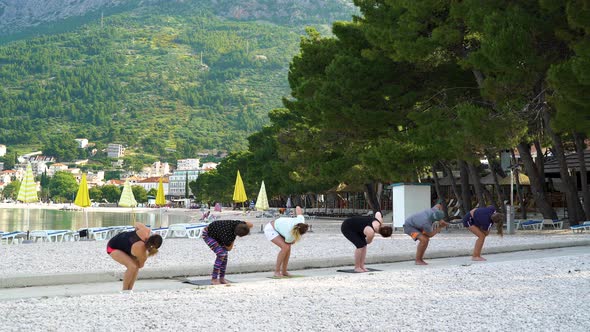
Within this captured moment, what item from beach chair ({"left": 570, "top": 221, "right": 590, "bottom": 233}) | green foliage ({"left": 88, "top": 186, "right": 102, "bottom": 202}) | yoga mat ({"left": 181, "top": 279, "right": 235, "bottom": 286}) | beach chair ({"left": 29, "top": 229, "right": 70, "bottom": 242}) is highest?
green foliage ({"left": 88, "top": 186, "right": 102, "bottom": 202})

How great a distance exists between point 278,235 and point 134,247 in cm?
252

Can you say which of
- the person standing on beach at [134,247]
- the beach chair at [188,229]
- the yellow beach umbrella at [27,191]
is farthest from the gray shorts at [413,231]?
the yellow beach umbrella at [27,191]

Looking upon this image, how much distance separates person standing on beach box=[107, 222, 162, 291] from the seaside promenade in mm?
357

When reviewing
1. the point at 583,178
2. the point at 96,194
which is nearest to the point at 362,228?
the point at 583,178

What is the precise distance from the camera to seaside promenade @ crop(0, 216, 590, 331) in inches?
237

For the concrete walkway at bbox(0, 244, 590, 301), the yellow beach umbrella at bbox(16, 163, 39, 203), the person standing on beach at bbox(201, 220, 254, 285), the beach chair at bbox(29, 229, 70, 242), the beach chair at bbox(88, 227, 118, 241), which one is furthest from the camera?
the yellow beach umbrella at bbox(16, 163, 39, 203)

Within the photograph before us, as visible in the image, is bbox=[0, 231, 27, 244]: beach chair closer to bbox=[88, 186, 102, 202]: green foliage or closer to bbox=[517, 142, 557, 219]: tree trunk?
bbox=[517, 142, 557, 219]: tree trunk

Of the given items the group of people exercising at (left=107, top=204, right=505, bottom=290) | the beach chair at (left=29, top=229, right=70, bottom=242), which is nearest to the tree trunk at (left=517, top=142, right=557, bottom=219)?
the group of people exercising at (left=107, top=204, right=505, bottom=290)

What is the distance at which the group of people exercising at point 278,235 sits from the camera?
26.3 feet

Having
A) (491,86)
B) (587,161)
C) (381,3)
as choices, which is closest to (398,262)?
(491,86)

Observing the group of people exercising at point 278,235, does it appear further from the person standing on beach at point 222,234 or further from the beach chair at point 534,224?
the beach chair at point 534,224

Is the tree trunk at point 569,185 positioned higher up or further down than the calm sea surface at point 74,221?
higher up

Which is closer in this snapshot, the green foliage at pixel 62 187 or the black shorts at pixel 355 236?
the black shorts at pixel 355 236

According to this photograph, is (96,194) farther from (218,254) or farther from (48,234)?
(218,254)
